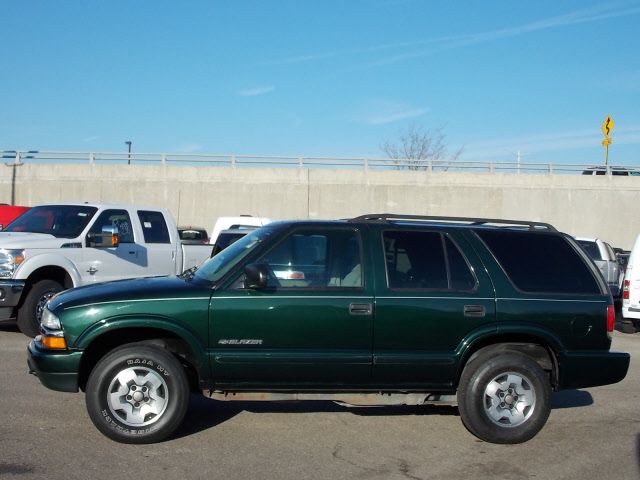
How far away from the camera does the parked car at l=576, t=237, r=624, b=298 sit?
60.0 feet

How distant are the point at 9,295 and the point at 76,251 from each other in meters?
1.21

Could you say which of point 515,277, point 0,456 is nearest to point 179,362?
point 0,456

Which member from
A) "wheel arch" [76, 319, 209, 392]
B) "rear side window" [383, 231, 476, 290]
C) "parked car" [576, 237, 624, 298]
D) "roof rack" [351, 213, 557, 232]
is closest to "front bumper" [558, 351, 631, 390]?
"rear side window" [383, 231, 476, 290]

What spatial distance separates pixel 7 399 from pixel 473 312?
14.6 feet

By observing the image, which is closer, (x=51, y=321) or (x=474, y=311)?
(x=51, y=321)

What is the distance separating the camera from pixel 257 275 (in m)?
5.82

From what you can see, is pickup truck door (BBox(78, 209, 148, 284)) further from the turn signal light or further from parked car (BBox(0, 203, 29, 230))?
parked car (BBox(0, 203, 29, 230))

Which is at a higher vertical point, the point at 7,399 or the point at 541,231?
the point at 541,231

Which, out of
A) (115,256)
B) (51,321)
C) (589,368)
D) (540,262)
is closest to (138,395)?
(51,321)

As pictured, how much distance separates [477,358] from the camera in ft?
20.7

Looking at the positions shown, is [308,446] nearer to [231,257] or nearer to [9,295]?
[231,257]

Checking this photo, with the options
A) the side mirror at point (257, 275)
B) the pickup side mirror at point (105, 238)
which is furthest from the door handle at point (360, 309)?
the pickup side mirror at point (105, 238)

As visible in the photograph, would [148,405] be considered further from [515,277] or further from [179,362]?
[515,277]

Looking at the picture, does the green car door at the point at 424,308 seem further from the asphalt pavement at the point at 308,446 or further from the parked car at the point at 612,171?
the parked car at the point at 612,171
